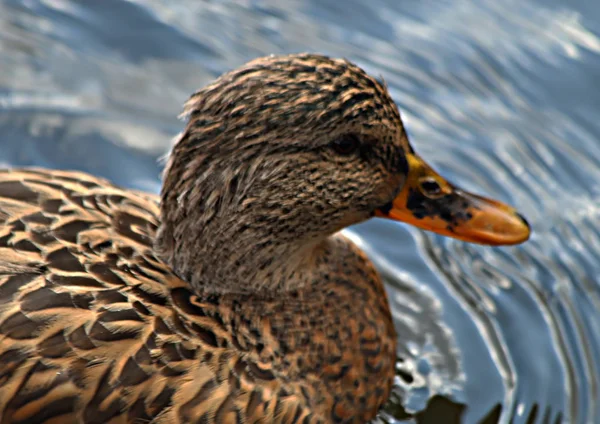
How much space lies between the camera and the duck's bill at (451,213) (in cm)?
369

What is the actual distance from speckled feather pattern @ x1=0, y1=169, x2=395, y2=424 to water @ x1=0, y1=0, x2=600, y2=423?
57 centimetres

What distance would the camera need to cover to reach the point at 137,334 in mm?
3312

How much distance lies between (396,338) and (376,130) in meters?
1.19

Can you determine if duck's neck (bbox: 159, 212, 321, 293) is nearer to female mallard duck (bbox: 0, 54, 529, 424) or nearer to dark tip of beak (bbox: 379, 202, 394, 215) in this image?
female mallard duck (bbox: 0, 54, 529, 424)

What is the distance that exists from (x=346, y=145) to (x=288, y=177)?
236 mm

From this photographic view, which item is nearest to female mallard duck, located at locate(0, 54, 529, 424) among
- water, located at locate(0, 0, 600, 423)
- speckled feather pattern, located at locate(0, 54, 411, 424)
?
speckled feather pattern, located at locate(0, 54, 411, 424)

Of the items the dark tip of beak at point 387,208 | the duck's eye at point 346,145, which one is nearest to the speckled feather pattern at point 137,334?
the dark tip of beak at point 387,208

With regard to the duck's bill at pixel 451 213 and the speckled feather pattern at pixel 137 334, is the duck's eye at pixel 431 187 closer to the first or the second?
the duck's bill at pixel 451 213

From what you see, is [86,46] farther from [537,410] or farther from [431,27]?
[537,410]

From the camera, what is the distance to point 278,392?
354 centimetres

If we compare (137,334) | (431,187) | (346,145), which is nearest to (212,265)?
(137,334)

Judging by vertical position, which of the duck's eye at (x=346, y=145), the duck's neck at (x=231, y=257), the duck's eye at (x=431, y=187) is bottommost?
the duck's neck at (x=231, y=257)

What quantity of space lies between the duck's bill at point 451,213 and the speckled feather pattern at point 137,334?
18.4 inches

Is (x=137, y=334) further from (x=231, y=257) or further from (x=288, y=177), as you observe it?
(x=288, y=177)
